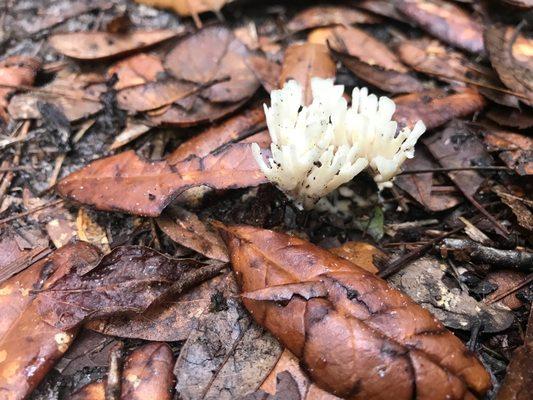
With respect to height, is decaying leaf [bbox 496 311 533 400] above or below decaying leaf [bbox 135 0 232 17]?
below

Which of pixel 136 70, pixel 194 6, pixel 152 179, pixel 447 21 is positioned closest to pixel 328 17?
pixel 447 21

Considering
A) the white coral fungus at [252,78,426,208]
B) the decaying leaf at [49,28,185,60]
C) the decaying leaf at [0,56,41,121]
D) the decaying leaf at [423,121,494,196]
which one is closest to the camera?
the white coral fungus at [252,78,426,208]

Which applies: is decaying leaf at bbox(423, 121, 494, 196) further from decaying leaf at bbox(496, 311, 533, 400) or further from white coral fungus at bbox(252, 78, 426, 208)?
decaying leaf at bbox(496, 311, 533, 400)

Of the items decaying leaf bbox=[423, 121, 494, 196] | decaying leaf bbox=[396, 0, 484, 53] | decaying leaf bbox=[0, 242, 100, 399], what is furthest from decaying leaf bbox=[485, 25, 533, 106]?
decaying leaf bbox=[0, 242, 100, 399]

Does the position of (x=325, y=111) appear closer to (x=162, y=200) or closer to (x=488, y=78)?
(x=162, y=200)

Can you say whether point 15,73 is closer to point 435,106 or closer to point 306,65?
point 306,65

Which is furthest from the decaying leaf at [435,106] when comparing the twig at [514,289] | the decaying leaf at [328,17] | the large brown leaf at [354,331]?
the large brown leaf at [354,331]
